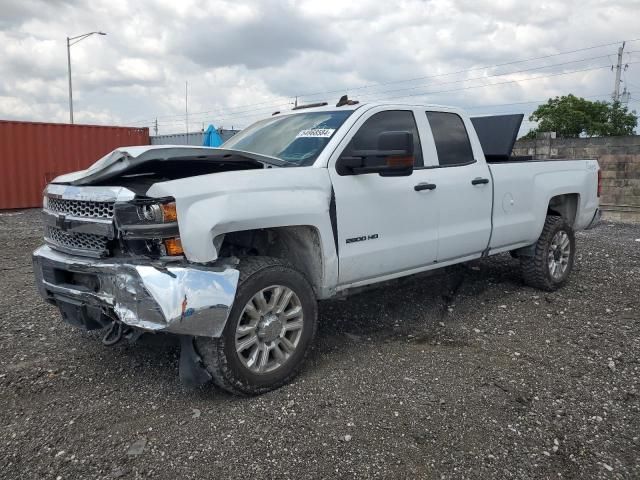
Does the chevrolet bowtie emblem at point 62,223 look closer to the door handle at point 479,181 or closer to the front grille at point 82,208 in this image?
the front grille at point 82,208

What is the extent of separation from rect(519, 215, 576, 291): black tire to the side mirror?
8.62 ft

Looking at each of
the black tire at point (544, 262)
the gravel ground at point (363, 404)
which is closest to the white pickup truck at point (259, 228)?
the gravel ground at point (363, 404)

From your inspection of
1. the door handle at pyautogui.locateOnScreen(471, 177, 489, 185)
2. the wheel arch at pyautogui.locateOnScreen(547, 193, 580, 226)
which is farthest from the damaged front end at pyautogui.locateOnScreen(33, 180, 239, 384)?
the wheel arch at pyautogui.locateOnScreen(547, 193, 580, 226)

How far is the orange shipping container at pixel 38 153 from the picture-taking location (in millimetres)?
14531

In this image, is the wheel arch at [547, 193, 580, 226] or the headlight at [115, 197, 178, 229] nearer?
the headlight at [115, 197, 178, 229]

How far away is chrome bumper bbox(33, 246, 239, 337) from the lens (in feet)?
9.73

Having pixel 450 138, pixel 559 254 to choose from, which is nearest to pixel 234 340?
pixel 450 138

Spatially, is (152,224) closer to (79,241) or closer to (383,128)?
(79,241)

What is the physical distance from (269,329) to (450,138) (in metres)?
2.54

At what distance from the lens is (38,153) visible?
15219 millimetres

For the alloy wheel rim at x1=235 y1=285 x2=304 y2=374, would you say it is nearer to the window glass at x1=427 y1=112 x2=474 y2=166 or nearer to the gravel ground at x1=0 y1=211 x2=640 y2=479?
the gravel ground at x1=0 y1=211 x2=640 y2=479

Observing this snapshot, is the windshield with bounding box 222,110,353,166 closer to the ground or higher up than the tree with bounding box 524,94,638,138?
closer to the ground

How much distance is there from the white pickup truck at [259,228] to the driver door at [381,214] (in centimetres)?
1

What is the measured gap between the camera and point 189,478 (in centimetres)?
268
